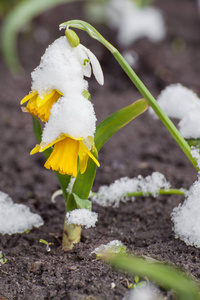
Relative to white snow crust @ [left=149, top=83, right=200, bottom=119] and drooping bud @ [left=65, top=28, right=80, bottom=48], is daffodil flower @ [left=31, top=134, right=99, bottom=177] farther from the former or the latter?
white snow crust @ [left=149, top=83, right=200, bottom=119]

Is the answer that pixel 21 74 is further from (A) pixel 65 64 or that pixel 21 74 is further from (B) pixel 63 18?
(A) pixel 65 64

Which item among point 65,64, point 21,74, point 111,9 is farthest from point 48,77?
point 111,9

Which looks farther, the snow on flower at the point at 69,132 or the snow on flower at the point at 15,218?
the snow on flower at the point at 15,218

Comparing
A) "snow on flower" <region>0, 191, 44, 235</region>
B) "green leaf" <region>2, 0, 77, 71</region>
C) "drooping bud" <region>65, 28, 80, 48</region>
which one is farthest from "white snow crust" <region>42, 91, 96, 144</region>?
"green leaf" <region>2, 0, 77, 71</region>

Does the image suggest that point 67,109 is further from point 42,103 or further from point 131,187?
point 131,187

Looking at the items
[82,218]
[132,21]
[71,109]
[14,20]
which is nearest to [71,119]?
[71,109]

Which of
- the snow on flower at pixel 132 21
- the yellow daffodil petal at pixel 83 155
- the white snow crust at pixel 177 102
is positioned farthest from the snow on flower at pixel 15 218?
the snow on flower at pixel 132 21

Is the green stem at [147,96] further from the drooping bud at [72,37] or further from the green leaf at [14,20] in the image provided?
the green leaf at [14,20]
